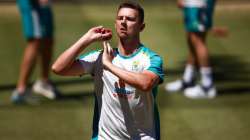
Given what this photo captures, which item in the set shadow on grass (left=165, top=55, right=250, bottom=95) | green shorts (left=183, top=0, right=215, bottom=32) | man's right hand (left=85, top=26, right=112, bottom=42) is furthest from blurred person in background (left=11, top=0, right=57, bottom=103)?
man's right hand (left=85, top=26, right=112, bottom=42)

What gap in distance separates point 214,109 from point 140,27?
3.72 meters

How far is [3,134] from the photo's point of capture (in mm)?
7617

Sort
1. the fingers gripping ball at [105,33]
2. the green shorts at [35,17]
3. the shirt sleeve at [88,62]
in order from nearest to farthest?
the fingers gripping ball at [105,33], the shirt sleeve at [88,62], the green shorts at [35,17]

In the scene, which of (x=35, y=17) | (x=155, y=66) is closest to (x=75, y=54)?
(x=155, y=66)

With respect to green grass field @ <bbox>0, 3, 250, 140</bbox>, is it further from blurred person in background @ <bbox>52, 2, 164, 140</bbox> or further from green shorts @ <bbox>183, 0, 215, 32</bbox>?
blurred person in background @ <bbox>52, 2, 164, 140</bbox>

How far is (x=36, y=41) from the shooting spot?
8.55 metres

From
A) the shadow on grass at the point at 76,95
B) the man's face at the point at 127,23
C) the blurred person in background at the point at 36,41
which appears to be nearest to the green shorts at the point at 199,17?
the shadow on grass at the point at 76,95

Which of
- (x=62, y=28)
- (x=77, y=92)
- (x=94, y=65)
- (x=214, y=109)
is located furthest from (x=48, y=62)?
(x=94, y=65)

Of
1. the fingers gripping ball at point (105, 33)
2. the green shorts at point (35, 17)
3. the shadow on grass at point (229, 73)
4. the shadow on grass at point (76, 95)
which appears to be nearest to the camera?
the fingers gripping ball at point (105, 33)

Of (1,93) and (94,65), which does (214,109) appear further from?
(94,65)

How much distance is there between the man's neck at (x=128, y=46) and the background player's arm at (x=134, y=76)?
0.44ft

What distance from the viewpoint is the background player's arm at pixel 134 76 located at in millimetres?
4770

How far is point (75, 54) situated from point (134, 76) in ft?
1.46

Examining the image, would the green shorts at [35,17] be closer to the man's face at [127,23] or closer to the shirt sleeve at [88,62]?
the shirt sleeve at [88,62]
